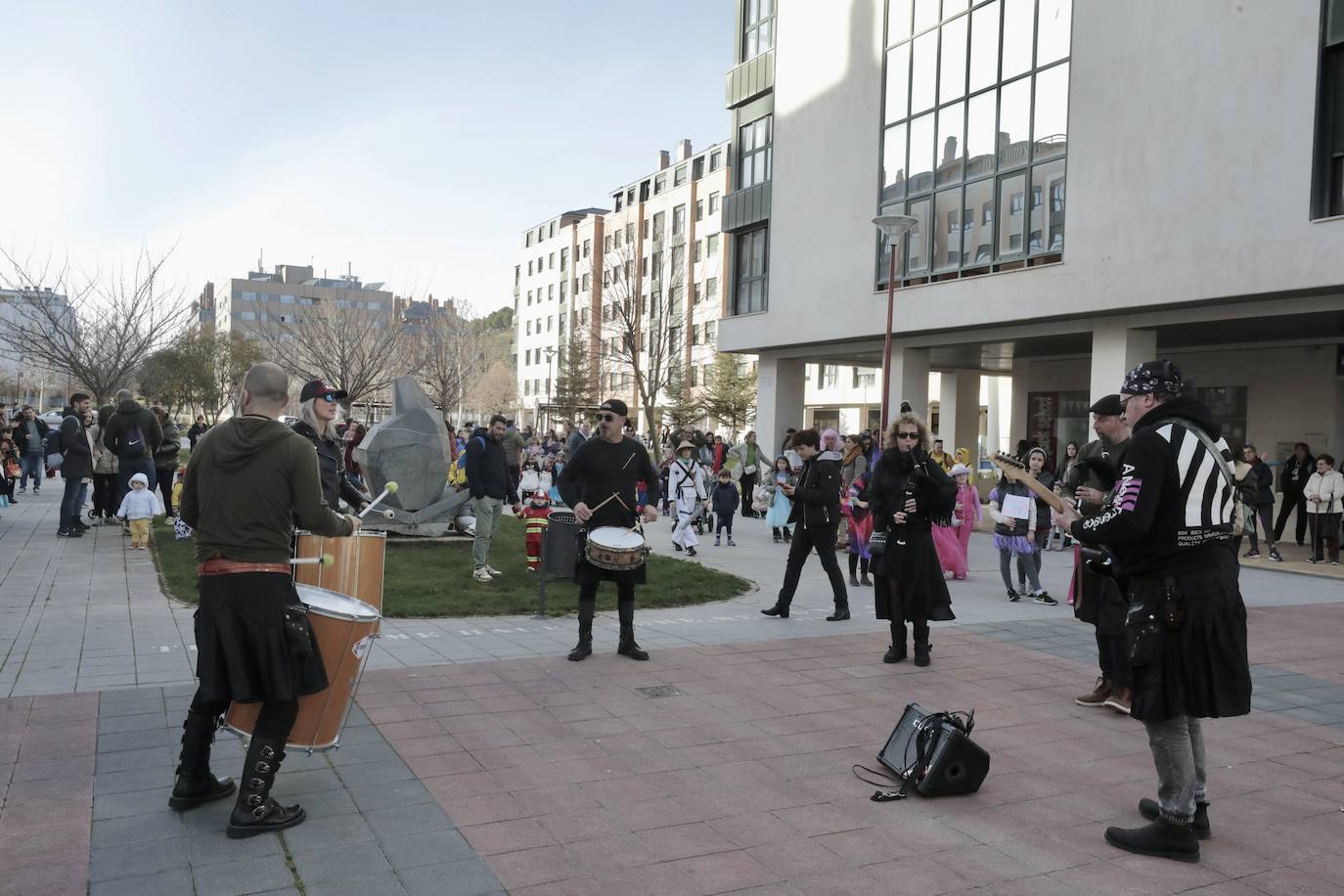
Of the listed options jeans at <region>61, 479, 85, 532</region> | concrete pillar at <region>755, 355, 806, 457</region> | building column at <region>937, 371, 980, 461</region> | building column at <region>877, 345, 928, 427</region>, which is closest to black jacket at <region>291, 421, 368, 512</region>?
jeans at <region>61, 479, 85, 532</region>

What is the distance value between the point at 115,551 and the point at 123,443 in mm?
2008

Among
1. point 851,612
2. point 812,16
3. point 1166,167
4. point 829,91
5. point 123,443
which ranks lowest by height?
point 851,612

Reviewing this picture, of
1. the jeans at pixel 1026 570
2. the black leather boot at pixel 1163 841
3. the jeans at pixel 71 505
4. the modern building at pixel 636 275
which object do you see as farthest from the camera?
the modern building at pixel 636 275

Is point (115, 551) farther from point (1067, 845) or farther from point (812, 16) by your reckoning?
point (812, 16)

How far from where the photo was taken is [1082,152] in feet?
61.5

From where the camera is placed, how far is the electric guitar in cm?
479

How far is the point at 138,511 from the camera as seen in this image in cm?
1284

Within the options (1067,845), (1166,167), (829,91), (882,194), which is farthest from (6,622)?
(829,91)

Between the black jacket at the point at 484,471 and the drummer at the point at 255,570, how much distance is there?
6.91 meters

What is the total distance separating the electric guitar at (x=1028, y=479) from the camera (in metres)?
4.79

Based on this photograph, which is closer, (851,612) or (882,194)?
(851,612)

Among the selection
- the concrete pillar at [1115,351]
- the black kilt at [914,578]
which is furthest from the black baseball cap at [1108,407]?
the concrete pillar at [1115,351]

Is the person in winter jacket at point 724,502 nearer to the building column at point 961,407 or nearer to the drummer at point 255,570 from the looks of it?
the drummer at point 255,570

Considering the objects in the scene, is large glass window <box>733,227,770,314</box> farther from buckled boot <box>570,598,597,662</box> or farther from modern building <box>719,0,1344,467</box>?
buckled boot <box>570,598,597,662</box>
